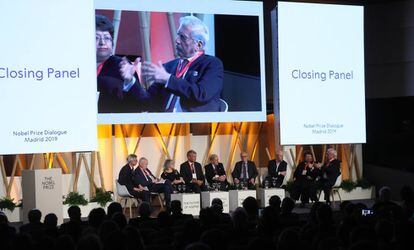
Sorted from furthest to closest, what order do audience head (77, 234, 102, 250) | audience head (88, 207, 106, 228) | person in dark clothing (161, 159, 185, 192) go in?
person in dark clothing (161, 159, 185, 192)
audience head (88, 207, 106, 228)
audience head (77, 234, 102, 250)

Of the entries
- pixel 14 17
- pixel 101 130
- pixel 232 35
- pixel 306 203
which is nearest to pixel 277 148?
pixel 306 203

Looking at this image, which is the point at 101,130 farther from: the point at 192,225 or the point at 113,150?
the point at 192,225

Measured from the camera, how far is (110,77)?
13172 millimetres

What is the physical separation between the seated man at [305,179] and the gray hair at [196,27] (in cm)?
282

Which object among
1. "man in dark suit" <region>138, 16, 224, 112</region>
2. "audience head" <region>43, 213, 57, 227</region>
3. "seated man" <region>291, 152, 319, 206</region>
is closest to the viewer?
"audience head" <region>43, 213, 57, 227</region>

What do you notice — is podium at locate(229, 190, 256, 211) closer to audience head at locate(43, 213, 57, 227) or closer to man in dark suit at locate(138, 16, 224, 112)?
man in dark suit at locate(138, 16, 224, 112)

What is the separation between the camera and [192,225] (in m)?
6.34

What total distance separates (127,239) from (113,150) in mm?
9189

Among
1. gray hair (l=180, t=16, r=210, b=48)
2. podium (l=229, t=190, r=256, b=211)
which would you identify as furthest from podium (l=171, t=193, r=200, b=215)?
gray hair (l=180, t=16, r=210, b=48)

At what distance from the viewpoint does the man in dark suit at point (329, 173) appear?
13945 mm

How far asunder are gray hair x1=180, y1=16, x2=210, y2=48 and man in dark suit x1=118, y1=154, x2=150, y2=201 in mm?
2409

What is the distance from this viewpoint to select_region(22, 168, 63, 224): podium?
11.4 meters

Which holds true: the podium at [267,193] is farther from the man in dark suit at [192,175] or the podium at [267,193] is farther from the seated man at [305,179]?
the man in dark suit at [192,175]

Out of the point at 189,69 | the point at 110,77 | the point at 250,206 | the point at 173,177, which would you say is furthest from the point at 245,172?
the point at 250,206
